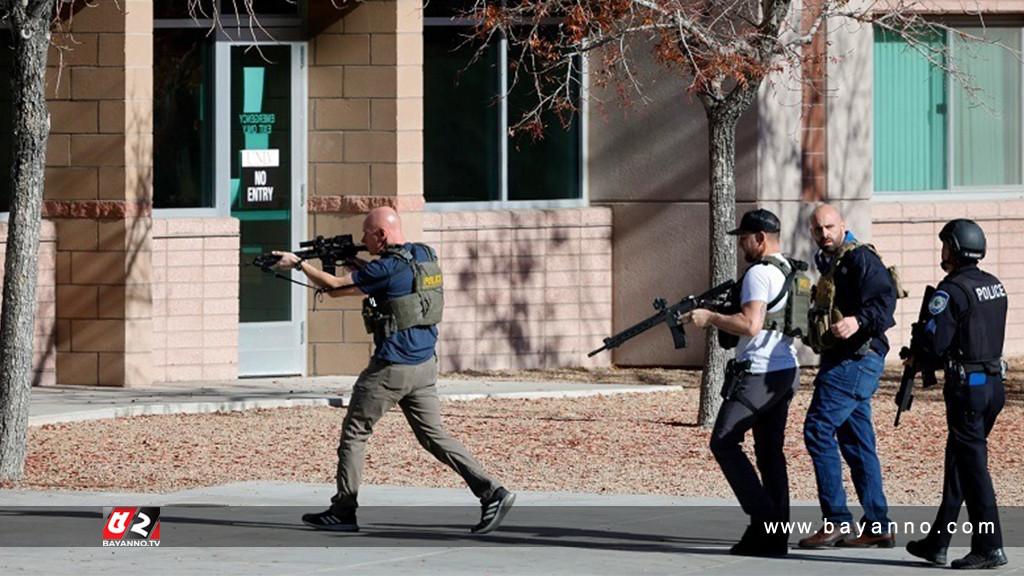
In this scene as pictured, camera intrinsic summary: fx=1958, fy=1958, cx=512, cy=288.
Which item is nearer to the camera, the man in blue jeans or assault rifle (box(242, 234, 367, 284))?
the man in blue jeans

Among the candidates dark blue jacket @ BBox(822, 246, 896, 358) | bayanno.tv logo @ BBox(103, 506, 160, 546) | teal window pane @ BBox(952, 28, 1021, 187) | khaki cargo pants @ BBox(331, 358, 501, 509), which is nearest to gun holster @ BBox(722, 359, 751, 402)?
dark blue jacket @ BBox(822, 246, 896, 358)

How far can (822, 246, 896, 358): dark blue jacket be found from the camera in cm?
920

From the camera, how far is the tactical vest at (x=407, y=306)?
32.2ft

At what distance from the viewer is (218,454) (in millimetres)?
13211

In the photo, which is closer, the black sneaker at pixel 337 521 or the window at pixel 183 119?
the black sneaker at pixel 337 521

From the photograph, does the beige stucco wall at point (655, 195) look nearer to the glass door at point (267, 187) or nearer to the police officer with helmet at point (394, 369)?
the glass door at point (267, 187)

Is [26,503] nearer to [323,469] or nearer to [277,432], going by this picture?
[323,469]

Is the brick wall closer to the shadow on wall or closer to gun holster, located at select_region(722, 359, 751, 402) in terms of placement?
the shadow on wall

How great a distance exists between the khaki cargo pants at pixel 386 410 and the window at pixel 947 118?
429 inches

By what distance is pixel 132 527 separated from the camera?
31.4 feet

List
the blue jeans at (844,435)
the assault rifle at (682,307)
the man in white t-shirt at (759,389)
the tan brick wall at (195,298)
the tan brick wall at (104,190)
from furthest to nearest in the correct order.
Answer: the tan brick wall at (195,298)
the tan brick wall at (104,190)
the assault rifle at (682,307)
the blue jeans at (844,435)
the man in white t-shirt at (759,389)

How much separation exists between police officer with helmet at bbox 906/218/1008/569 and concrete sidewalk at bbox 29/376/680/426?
7.53 metres

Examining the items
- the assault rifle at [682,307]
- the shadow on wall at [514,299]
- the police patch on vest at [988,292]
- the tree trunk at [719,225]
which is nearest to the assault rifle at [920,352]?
the police patch on vest at [988,292]

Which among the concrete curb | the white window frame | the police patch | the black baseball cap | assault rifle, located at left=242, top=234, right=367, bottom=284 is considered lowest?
the concrete curb
